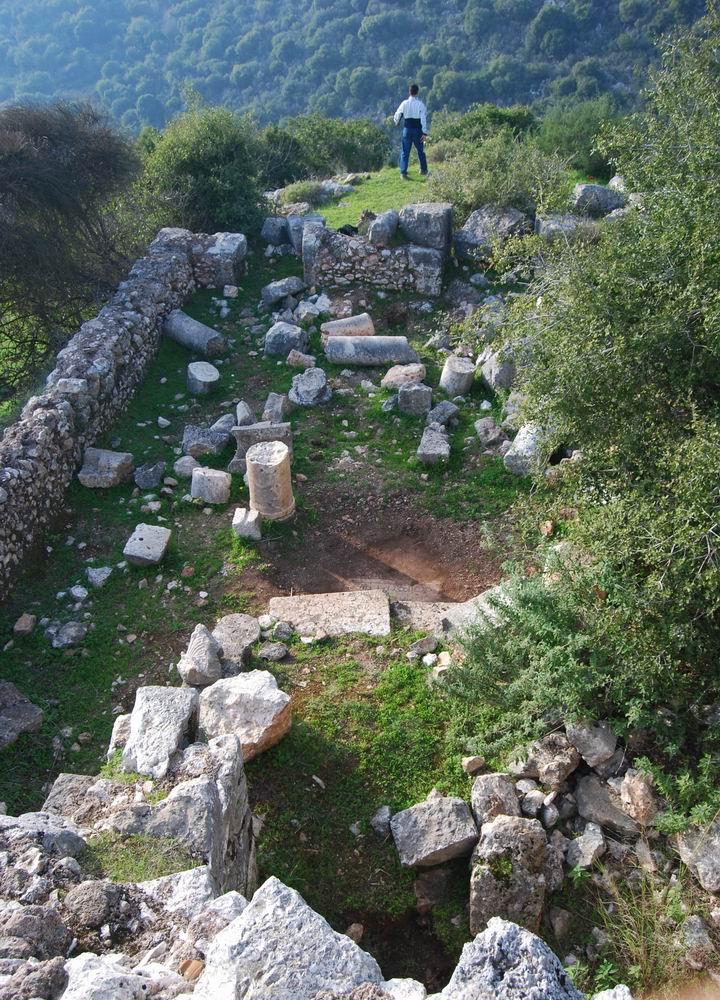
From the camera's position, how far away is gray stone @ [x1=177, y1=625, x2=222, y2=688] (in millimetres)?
6160

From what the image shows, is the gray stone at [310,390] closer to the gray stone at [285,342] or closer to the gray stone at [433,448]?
the gray stone at [285,342]

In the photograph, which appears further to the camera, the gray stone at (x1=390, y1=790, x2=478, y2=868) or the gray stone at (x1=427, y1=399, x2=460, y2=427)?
the gray stone at (x1=427, y1=399, x2=460, y2=427)

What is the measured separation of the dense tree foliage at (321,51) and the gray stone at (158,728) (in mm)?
40412

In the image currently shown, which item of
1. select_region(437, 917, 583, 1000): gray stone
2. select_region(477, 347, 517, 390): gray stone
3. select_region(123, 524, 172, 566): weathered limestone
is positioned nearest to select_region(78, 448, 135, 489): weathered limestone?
select_region(123, 524, 172, 566): weathered limestone

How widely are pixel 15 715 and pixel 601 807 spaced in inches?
172

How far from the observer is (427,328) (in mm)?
11578

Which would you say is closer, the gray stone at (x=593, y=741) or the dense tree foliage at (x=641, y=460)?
the dense tree foliage at (x=641, y=460)

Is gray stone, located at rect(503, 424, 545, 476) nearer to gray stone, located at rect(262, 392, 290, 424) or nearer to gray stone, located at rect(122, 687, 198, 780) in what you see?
gray stone, located at rect(262, 392, 290, 424)

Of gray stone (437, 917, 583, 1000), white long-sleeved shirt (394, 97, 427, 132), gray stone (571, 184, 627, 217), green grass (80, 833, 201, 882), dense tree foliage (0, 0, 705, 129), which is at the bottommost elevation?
dense tree foliage (0, 0, 705, 129)

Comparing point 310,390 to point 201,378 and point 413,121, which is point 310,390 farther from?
point 413,121

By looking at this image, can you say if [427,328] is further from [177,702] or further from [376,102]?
[376,102]

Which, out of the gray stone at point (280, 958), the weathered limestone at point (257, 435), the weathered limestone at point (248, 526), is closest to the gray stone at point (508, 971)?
the gray stone at point (280, 958)

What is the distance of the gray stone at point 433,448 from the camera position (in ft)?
29.1

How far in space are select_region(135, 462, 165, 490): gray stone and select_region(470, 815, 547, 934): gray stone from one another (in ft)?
18.5
